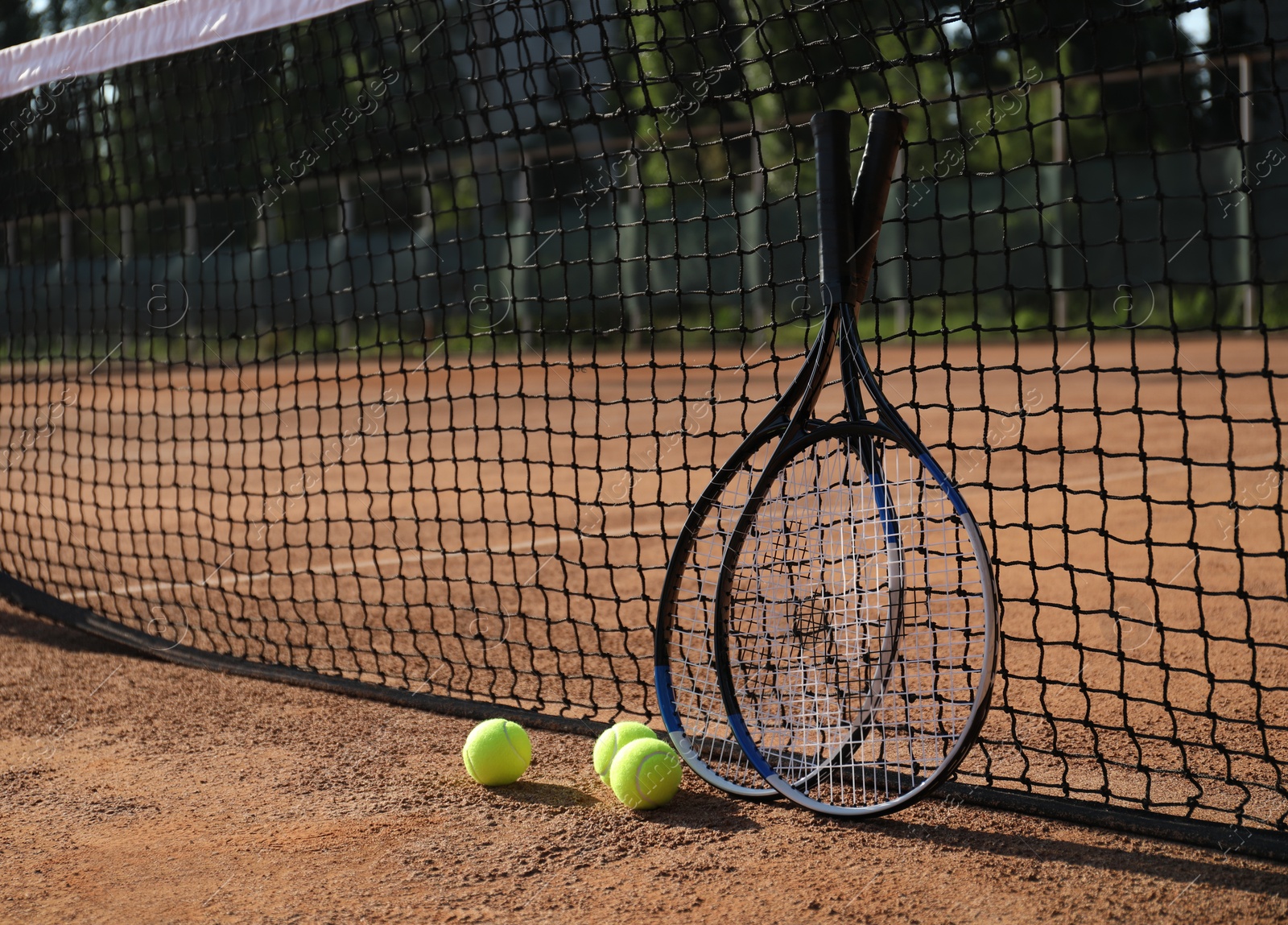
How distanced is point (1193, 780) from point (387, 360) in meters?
17.2

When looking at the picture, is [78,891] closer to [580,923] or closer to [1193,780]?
[580,923]

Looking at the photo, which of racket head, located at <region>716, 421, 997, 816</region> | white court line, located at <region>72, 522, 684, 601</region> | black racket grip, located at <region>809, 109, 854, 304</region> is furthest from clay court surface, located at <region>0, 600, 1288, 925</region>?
white court line, located at <region>72, 522, 684, 601</region>

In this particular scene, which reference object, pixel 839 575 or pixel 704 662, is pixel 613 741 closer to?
pixel 704 662

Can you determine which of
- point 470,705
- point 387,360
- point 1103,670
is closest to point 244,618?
point 470,705

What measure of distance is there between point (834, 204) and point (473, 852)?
1580mm

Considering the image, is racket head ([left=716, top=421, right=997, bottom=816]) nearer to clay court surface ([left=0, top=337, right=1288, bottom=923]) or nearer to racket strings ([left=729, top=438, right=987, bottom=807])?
racket strings ([left=729, top=438, right=987, bottom=807])

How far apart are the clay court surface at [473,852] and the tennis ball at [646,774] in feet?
0.12

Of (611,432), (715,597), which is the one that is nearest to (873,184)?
(715,597)

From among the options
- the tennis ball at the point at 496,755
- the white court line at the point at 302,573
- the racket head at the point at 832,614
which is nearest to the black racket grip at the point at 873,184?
the racket head at the point at 832,614

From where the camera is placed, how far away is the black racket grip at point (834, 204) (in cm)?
263

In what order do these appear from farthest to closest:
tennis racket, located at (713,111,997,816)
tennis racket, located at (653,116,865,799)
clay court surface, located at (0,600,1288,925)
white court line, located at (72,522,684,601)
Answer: white court line, located at (72,522,684,601), tennis racket, located at (653,116,865,799), tennis racket, located at (713,111,997,816), clay court surface, located at (0,600,1288,925)

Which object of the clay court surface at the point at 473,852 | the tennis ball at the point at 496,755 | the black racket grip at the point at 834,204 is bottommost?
the clay court surface at the point at 473,852

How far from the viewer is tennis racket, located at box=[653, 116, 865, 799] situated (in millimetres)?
2660

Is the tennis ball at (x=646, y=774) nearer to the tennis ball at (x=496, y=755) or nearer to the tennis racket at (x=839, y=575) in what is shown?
the tennis racket at (x=839, y=575)
